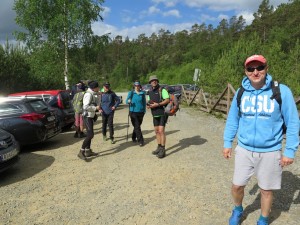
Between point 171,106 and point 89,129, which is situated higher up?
point 171,106

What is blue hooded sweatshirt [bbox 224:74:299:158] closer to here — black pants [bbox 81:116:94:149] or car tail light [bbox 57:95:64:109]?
black pants [bbox 81:116:94:149]

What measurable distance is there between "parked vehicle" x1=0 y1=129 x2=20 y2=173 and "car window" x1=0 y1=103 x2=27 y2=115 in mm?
1982

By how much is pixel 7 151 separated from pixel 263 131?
4.73 m

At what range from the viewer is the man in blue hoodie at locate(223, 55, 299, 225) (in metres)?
3.12

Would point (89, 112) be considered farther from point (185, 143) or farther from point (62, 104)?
point (62, 104)

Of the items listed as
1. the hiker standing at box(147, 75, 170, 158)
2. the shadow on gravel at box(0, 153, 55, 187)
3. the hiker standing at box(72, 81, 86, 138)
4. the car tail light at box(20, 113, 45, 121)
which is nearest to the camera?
the shadow on gravel at box(0, 153, 55, 187)

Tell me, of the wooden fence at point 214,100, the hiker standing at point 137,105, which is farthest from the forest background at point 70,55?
the hiker standing at point 137,105

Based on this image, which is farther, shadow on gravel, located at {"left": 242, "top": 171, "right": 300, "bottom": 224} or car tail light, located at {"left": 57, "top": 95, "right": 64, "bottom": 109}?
car tail light, located at {"left": 57, "top": 95, "right": 64, "bottom": 109}

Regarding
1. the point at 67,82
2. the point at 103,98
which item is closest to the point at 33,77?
the point at 67,82

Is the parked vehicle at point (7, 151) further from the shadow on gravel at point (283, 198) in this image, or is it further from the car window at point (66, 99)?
the car window at point (66, 99)

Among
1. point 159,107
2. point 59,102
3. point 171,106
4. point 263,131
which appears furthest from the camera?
point 59,102

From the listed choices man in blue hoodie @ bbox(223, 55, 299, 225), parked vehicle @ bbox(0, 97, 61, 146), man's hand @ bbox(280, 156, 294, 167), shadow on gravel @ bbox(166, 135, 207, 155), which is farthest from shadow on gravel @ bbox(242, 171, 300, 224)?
parked vehicle @ bbox(0, 97, 61, 146)

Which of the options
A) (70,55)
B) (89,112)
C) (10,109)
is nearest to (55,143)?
(10,109)

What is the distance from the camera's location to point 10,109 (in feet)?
26.1
